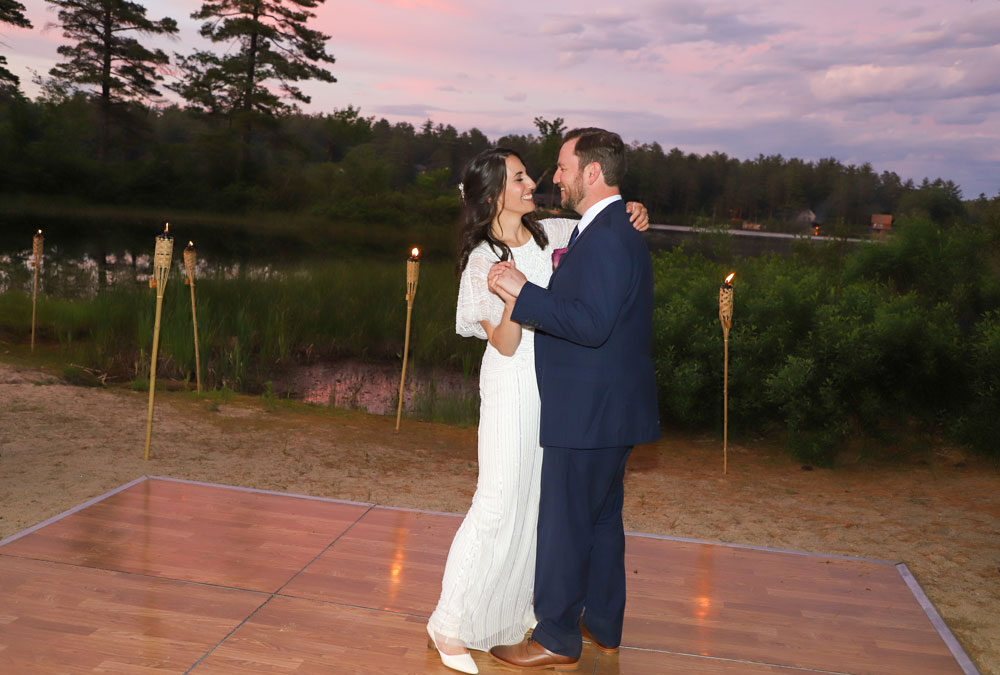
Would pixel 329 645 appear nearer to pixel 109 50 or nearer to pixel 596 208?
pixel 596 208

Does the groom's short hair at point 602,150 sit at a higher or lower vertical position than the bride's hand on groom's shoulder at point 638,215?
higher

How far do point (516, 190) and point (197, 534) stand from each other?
6.36 ft

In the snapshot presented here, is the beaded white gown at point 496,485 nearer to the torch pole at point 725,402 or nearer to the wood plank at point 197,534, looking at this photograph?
the wood plank at point 197,534

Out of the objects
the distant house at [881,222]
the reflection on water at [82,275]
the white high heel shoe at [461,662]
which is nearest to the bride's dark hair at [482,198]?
the white high heel shoe at [461,662]

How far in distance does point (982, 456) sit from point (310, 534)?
16.5 feet

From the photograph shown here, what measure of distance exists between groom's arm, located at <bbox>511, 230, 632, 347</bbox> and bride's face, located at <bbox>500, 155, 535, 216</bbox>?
0.27 m

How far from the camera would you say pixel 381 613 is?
8.93 ft


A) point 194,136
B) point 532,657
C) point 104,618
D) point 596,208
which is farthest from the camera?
point 194,136

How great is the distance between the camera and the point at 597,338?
209 centimetres

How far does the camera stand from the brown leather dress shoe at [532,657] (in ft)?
7.91

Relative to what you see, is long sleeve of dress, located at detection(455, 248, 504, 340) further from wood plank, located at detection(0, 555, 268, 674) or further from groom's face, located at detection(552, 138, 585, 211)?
wood plank, located at detection(0, 555, 268, 674)

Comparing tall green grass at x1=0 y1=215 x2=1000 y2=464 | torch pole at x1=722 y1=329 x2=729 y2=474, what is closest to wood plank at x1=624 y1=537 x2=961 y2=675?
torch pole at x1=722 y1=329 x2=729 y2=474

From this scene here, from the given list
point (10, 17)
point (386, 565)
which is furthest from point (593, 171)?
point (10, 17)

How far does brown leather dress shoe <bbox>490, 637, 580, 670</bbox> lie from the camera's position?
7.91 ft
